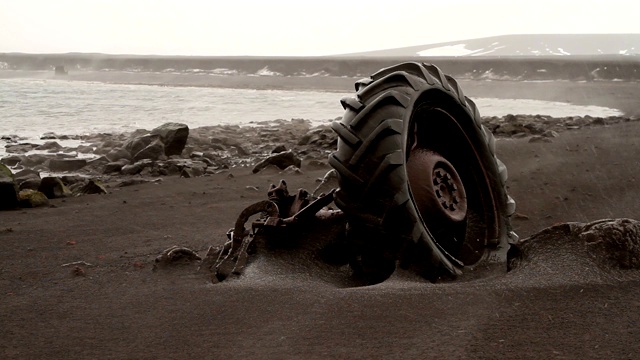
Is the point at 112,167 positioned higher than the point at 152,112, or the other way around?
the point at 112,167

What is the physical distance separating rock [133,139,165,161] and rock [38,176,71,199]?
9.38 ft

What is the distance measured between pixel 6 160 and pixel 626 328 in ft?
31.9

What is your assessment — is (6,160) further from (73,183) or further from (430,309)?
(430,309)

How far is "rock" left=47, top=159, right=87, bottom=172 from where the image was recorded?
932cm

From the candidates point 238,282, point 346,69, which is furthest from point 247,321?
point 346,69

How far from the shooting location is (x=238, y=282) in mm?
3117

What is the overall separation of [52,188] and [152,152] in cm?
301

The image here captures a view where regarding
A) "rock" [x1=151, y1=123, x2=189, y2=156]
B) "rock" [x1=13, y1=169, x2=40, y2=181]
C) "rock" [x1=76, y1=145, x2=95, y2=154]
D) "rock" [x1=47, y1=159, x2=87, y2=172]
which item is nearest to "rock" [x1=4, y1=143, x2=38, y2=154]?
"rock" [x1=76, y1=145, x2=95, y2=154]

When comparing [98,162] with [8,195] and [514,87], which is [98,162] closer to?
[8,195]

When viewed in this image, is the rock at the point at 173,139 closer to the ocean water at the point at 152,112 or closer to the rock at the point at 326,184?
the ocean water at the point at 152,112

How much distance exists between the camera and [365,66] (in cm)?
5100

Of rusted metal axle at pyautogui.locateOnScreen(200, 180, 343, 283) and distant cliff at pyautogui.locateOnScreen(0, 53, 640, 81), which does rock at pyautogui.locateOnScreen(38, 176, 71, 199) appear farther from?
distant cliff at pyautogui.locateOnScreen(0, 53, 640, 81)

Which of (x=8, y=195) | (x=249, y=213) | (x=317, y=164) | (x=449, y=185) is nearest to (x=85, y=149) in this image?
(x=317, y=164)

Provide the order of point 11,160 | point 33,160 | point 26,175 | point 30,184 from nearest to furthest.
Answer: point 30,184, point 26,175, point 33,160, point 11,160
